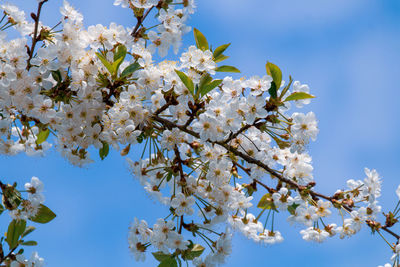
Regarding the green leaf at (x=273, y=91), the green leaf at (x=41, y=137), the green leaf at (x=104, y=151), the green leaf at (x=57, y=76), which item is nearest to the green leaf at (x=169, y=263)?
the green leaf at (x=104, y=151)

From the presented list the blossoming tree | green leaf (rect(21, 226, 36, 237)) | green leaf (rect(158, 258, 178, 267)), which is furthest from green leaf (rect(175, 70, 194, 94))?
green leaf (rect(21, 226, 36, 237))

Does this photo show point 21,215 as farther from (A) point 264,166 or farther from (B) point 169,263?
(A) point 264,166

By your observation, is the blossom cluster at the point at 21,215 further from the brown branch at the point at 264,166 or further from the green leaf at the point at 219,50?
the green leaf at the point at 219,50

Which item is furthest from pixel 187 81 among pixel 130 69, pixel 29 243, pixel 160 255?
pixel 29 243

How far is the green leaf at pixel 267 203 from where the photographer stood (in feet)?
9.71

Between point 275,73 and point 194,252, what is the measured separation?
119 centimetres

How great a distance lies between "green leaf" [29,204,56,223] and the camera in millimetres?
3146

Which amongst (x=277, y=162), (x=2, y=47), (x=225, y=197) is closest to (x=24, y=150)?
(x=2, y=47)

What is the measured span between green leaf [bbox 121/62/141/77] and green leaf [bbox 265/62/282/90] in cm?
78

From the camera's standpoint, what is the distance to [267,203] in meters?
3.04

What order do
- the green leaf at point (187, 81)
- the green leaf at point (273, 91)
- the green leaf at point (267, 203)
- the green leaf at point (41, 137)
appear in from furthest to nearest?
the green leaf at point (41, 137) < the green leaf at point (267, 203) < the green leaf at point (273, 91) < the green leaf at point (187, 81)

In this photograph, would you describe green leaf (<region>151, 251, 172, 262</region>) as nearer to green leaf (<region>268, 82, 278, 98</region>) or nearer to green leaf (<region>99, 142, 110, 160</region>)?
green leaf (<region>99, 142, 110, 160</region>)

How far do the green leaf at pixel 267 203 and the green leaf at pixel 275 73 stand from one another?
2.49 ft

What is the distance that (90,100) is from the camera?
2738 mm
